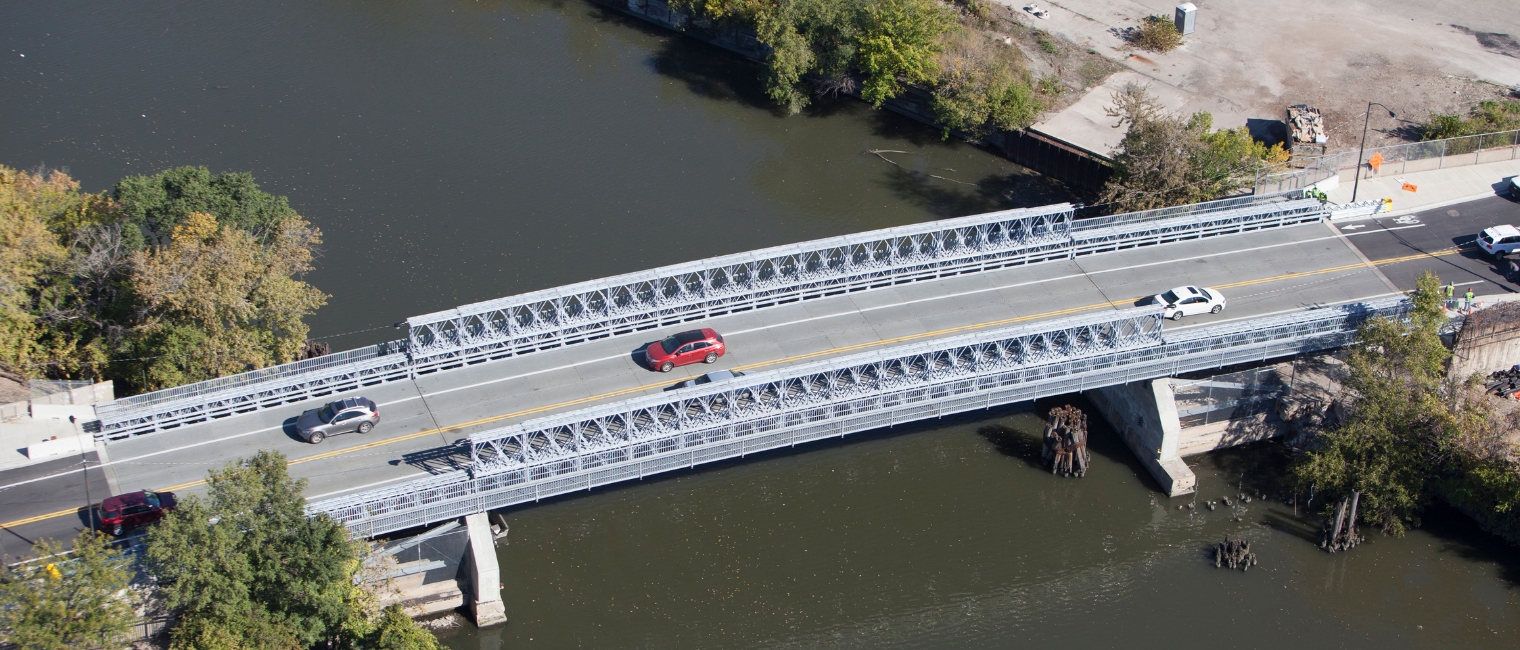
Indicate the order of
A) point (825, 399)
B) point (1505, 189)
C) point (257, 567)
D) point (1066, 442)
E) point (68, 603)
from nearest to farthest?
point (68, 603), point (257, 567), point (825, 399), point (1066, 442), point (1505, 189)

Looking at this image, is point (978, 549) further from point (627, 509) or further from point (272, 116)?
point (272, 116)

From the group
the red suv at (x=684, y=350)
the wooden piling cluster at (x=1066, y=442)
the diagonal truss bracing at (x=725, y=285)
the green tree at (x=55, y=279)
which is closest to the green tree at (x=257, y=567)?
the diagonal truss bracing at (x=725, y=285)

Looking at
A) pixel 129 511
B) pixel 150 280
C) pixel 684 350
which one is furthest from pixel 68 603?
pixel 684 350

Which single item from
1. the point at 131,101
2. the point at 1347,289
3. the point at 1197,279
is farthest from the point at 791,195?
the point at 131,101

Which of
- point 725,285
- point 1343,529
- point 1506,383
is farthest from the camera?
point 1506,383

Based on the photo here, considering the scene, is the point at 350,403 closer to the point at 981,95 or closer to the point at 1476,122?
the point at 981,95
